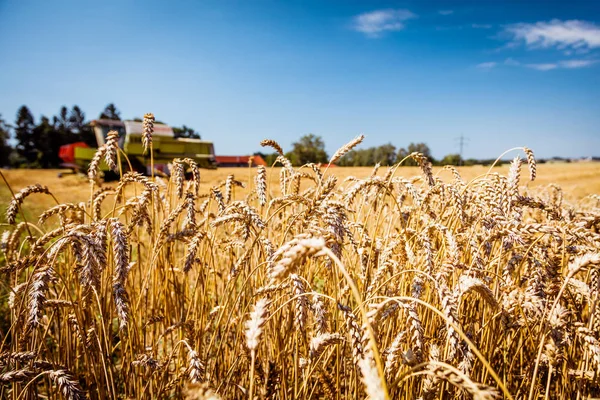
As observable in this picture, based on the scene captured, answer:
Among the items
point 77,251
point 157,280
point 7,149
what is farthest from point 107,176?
point 7,149

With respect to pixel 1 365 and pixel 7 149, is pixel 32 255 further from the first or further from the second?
pixel 7 149

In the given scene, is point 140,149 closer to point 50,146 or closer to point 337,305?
point 337,305

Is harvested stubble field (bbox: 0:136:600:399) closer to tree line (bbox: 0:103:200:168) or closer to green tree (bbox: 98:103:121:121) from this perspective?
tree line (bbox: 0:103:200:168)

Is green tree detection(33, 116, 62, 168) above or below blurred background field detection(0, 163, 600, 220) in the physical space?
above

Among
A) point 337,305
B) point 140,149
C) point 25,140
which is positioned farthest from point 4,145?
point 337,305

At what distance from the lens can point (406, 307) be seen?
1.02 meters

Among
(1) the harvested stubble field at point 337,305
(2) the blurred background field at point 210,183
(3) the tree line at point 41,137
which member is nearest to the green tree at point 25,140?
(3) the tree line at point 41,137

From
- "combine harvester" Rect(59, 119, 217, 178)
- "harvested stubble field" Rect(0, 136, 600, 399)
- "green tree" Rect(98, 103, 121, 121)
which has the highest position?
"green tree" Rect(98, 103, 121, 121)

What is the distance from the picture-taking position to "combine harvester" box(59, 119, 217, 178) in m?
15.9

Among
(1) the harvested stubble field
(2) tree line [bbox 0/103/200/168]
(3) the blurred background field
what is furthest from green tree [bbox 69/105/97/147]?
(1) the harvested stubble field

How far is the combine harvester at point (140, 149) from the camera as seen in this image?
15914 millimetres

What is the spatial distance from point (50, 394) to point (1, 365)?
42 cm

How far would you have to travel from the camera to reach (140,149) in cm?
1594

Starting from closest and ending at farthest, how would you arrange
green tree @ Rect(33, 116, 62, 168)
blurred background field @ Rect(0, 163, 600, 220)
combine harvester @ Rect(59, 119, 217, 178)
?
blurred background field @ Rect(0, 163, 600, 220)
combine harvester @ Rect(59, 119, 217, 178)
green tree @ Rect(33, 116, 62, 168)
